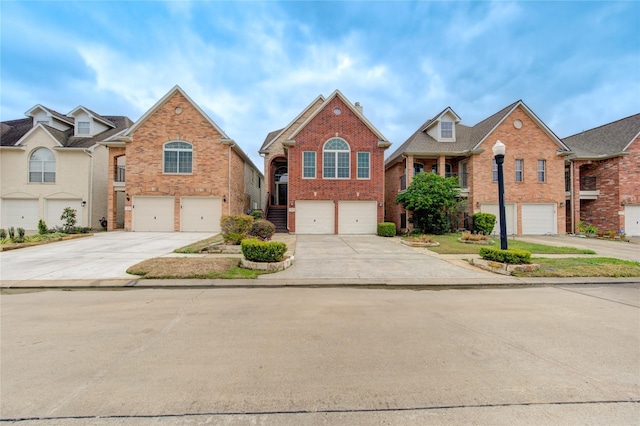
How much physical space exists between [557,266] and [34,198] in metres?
29.1

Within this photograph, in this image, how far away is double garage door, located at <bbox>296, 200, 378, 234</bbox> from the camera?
742 inches

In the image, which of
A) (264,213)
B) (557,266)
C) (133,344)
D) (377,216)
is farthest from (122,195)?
(557,266)

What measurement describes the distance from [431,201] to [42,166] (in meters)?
26.3

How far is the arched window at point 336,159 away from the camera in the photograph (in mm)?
18875

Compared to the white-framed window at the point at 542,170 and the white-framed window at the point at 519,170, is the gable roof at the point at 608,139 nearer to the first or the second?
the white-framed window at the point at 542,170

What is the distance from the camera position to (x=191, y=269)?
7605 mm

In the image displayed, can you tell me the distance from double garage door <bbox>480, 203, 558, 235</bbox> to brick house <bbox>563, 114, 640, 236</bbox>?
2.28 metres

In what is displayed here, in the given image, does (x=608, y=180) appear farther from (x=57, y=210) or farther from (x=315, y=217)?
(x=57, y=210)

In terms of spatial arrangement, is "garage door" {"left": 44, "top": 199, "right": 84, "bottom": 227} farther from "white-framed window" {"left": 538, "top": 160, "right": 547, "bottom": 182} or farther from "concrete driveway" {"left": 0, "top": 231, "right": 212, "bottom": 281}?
"white-framed window" {"left": 538, "top": 160, "right": 547, "bottom": 182}

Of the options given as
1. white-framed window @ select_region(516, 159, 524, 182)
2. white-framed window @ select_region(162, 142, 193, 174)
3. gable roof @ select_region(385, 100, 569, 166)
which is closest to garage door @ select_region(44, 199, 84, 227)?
white-framed window @ select_region(162, 142, 193, 174)

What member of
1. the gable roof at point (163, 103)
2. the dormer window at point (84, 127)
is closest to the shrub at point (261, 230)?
the gable roof at point (163, 103)

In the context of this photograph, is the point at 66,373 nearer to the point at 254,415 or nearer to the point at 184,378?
the point at 184,378

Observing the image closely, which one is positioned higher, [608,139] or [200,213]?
[608,139]

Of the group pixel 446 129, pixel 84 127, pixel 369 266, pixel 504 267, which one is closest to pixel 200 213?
pixel 84 127
